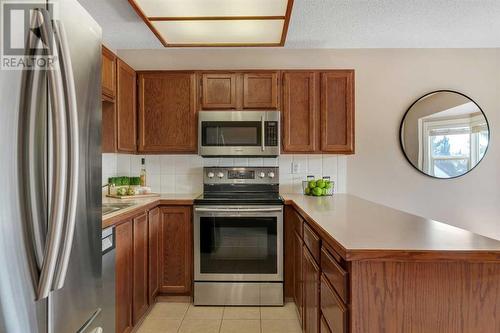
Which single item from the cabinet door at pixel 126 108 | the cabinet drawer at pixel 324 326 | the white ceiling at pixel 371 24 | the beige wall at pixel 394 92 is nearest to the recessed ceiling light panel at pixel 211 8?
the white ceiling at pixel 371 24

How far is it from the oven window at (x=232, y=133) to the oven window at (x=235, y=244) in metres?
0.72

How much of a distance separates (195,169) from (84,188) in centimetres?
224

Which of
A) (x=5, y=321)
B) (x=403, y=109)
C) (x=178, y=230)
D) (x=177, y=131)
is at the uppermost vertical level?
(x=403, y=109)

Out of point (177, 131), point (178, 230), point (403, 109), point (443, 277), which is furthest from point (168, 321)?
point (403, 109)

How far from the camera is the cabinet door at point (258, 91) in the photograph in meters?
3.05

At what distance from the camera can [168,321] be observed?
98.2 inches

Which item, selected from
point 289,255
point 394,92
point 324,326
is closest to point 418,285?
point 324,326

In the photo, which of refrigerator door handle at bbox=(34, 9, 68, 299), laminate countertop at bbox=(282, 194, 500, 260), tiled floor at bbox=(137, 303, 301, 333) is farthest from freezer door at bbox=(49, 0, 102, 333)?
tiled floor at bbox=(137, 303, 301, 333)

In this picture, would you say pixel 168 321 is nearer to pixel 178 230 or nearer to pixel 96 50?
pixel 178 230

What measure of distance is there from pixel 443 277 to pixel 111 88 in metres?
2.50

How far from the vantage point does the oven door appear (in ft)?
8.96

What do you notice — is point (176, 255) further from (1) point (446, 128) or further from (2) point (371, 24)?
(1) point (446, 128)

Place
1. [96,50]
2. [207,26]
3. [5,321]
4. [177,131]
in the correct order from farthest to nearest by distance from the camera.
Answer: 1. [177,131]
2. [207,26]
3. [96,50]
4. [5,321]

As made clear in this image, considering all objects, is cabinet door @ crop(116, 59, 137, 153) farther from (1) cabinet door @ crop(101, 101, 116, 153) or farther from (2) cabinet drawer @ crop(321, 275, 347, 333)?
(2) cabinet drawer @ crop(321, 275, 347, 333)
